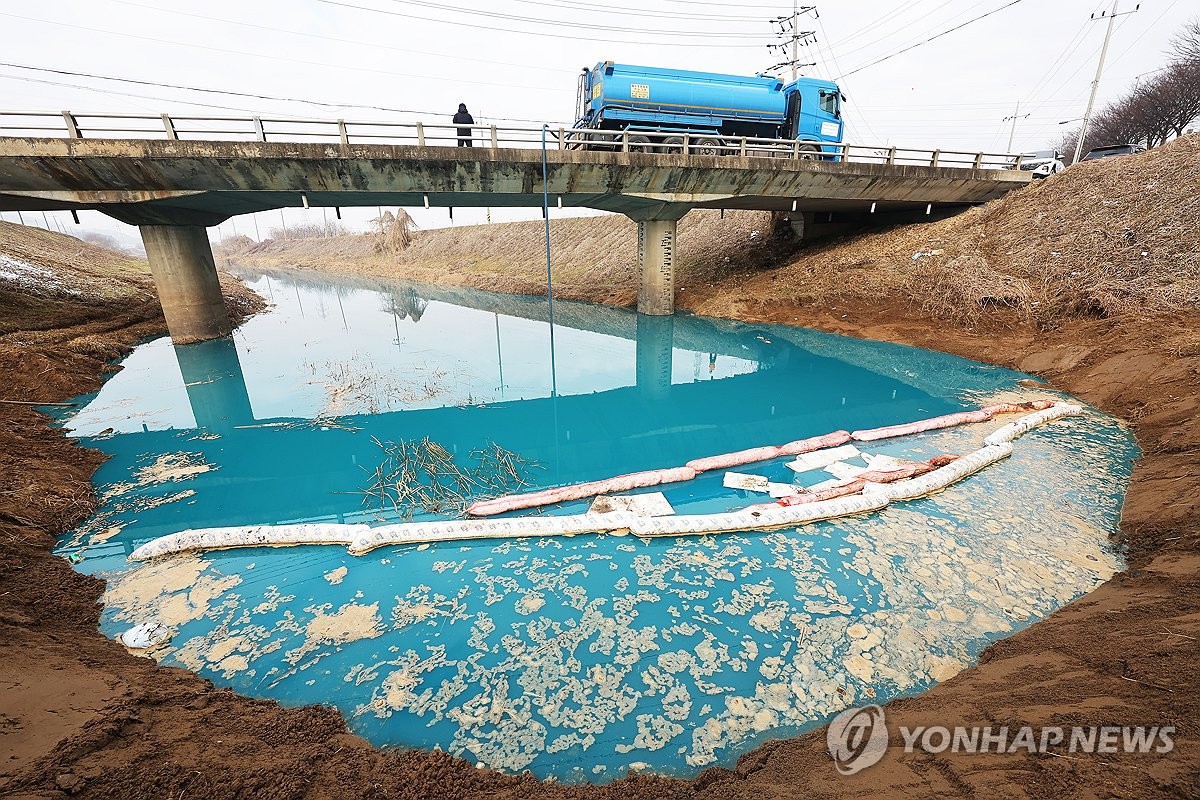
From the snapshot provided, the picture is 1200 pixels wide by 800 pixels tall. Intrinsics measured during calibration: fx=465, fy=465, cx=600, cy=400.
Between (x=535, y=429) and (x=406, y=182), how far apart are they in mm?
10240

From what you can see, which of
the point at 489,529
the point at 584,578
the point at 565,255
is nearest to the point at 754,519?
the point at 584,578

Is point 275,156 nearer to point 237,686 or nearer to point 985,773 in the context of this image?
point 237,686

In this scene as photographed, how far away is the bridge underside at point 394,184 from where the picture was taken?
13000 mm

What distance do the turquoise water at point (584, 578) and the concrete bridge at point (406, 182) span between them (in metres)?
6.77

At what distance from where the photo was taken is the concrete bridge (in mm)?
12961

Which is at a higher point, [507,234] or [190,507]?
[507,234]

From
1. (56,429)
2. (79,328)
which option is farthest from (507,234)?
(56,429)

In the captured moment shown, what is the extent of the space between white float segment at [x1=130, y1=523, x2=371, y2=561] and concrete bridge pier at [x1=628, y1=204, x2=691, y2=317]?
56.7 feet

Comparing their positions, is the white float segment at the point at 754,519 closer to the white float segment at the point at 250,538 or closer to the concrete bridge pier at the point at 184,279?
the white float segment at the point at 250,538

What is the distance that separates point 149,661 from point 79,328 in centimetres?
2031

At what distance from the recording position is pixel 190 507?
7469 mm

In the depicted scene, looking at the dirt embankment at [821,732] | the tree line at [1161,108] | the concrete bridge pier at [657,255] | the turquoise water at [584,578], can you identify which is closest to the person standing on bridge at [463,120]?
the concrete bridge pier at [657,255]

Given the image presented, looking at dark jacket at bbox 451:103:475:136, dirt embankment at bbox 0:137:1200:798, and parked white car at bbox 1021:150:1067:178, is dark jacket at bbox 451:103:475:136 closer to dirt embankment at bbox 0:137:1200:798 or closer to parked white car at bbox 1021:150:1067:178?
dirt embankment at bbox 0:137:1200:798

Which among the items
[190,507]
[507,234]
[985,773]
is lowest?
[190,507]
